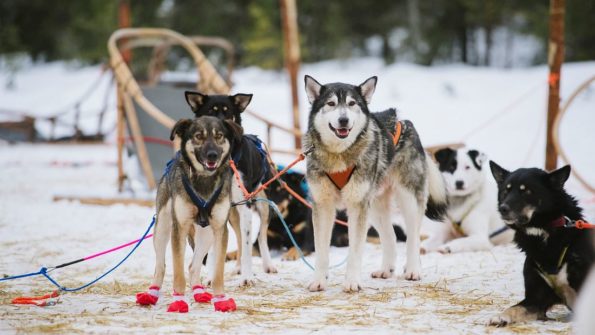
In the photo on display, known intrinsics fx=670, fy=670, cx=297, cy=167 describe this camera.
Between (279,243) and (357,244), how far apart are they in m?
1.92

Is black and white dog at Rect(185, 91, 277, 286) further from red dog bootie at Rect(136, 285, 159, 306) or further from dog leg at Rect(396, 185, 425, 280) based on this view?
dog leg at Rect(396, 185, 425, 280)

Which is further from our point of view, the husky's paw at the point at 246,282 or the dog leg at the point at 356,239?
the husky's paw at the point at 246,282

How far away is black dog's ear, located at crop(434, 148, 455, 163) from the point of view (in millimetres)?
6167

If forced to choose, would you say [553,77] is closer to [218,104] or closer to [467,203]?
[467,203]

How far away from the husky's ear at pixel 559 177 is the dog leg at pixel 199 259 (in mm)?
1934

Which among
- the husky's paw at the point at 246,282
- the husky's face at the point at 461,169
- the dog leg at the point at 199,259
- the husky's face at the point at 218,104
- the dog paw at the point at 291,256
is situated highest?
the husky's face at the point at 218,104

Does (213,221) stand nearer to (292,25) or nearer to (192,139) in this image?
(192,139)

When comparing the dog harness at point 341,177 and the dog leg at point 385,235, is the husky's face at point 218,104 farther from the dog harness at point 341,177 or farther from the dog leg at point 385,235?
the dog leg at point 385,235

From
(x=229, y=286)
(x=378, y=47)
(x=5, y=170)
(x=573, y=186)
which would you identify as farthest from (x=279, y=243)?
(x=378, y=47)

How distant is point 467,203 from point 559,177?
9.31 ft

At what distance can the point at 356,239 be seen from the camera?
435 cm

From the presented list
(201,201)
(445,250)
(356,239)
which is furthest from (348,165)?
(445,250)

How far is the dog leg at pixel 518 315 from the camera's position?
3.27 m

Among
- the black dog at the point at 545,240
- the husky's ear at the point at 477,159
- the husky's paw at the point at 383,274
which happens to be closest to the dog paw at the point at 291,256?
the husky's paw at the point at 383,274
